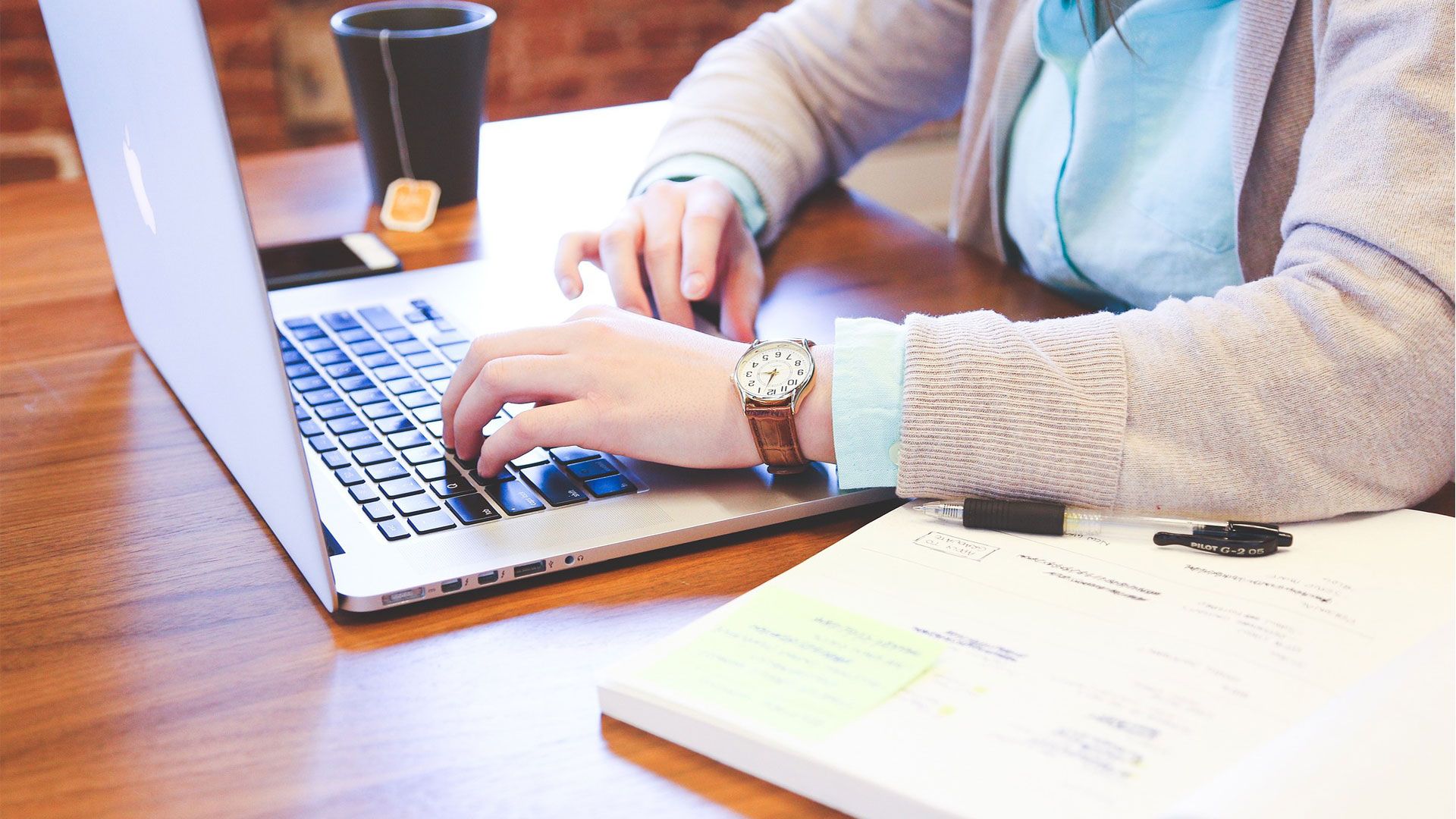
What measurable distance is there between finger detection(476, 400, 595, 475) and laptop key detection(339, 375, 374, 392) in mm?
163

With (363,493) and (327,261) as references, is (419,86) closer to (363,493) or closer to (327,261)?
(327,261)

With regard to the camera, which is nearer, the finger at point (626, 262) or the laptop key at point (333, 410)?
the laptop key at point (333, 410)

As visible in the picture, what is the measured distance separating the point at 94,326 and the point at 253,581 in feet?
1.43

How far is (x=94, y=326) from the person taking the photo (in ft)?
2.98

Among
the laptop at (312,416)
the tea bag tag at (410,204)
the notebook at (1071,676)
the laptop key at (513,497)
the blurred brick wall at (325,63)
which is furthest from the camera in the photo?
the blurred brick wall at (325,63)

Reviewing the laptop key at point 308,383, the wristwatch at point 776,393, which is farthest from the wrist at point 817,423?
the laptop key at point 308,383

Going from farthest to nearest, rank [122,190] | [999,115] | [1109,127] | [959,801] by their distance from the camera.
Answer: [999,115]
[1109,127]
[122,190]
[959,801]

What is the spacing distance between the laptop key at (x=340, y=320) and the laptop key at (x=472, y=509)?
0.96 feet

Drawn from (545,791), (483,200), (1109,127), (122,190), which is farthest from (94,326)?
(1109,127)

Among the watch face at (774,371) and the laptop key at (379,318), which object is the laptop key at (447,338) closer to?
the laptop key at (379,318)

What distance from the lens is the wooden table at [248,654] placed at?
44cm

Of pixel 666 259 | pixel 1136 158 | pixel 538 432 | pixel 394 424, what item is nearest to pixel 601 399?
pixel 538 432

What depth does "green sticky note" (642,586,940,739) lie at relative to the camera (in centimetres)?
44

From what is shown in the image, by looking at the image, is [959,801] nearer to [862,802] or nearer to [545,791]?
[862,802]
